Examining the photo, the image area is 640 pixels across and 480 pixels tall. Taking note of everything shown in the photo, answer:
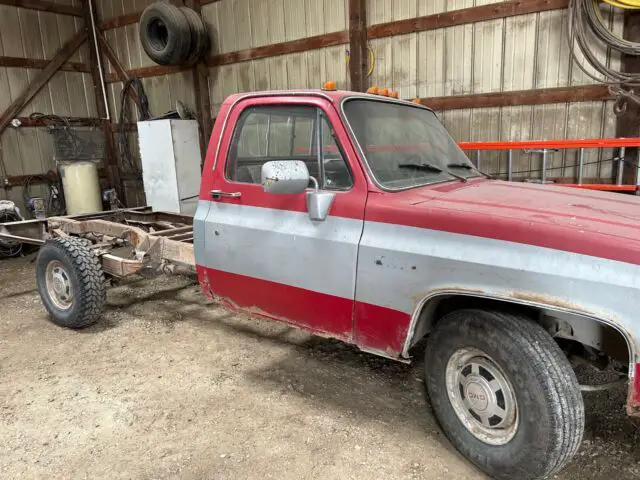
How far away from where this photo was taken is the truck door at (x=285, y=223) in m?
2.80

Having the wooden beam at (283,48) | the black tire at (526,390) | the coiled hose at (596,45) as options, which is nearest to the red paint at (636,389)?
the black tire at (526,390)

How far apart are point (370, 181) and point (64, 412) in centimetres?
256

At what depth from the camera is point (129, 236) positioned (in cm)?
462

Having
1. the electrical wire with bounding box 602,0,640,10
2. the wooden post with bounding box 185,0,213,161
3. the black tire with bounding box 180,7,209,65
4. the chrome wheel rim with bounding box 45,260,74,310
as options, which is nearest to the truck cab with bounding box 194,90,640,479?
the chrome wheel rim with bounding box 45,260,74,310

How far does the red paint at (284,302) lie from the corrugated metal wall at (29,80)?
29.7ft

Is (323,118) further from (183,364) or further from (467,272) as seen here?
(183,364)

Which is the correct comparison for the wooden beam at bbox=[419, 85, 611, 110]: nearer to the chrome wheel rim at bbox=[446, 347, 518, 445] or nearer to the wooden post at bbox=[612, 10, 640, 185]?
the wooden post at bbox=[612, 10, 640, 185]

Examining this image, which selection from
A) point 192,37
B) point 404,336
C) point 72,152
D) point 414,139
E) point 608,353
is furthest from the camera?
point 72,152

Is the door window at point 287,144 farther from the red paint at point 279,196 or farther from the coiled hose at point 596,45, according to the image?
the coiled hose at point 596,45

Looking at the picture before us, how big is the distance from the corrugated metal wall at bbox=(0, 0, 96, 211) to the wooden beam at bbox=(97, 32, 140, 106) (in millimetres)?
461

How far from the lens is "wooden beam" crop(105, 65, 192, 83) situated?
10.2 meters

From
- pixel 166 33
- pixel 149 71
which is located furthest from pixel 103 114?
pixel 166 33

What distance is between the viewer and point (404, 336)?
2.60m

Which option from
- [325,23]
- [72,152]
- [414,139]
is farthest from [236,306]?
[72,152]
